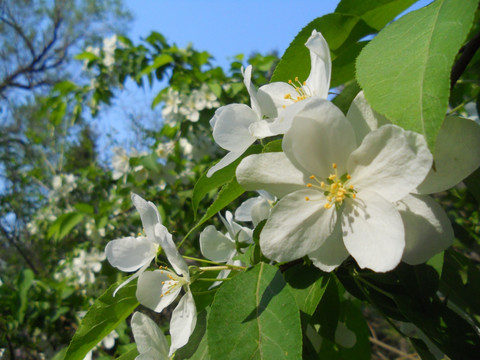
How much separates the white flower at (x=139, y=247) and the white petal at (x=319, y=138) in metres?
0.40

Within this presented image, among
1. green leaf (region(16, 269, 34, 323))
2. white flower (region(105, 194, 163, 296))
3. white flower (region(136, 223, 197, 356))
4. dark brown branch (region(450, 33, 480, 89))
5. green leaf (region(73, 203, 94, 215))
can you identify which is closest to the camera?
dark brown branch (region(450, 33, 480, 89))

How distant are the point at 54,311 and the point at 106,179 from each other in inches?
61.2

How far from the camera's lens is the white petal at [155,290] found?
0.83m

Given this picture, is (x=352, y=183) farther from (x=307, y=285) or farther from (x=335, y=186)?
(x=307, y=285)

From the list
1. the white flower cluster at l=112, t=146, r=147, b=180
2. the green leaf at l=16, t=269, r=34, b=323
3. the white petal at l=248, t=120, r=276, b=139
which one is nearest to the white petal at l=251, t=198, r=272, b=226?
the white petal at l=248, t=120, r=276, b=139

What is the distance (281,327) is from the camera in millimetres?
602

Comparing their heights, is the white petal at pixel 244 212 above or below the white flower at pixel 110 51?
below

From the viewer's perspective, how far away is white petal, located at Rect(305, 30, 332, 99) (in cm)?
62

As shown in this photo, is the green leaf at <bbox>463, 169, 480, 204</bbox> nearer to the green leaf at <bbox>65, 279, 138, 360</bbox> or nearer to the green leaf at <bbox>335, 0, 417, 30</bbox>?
the green leaf at <bbox>335, 0, 417, 30</bbox>

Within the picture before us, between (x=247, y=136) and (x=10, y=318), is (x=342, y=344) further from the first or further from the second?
(x=10, y=318)

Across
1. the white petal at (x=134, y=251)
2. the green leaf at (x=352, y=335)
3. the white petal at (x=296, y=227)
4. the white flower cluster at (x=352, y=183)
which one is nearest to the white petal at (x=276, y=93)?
the white flower cluster at (x=352, y=183)

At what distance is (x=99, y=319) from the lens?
2.73ft

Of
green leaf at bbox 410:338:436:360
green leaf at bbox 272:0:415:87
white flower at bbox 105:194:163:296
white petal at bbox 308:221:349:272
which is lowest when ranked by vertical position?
green leaf at bbox 410:338:436:360

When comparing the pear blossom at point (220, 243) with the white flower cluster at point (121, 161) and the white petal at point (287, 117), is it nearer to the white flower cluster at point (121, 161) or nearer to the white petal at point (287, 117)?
the white petal at point (287, 117)
